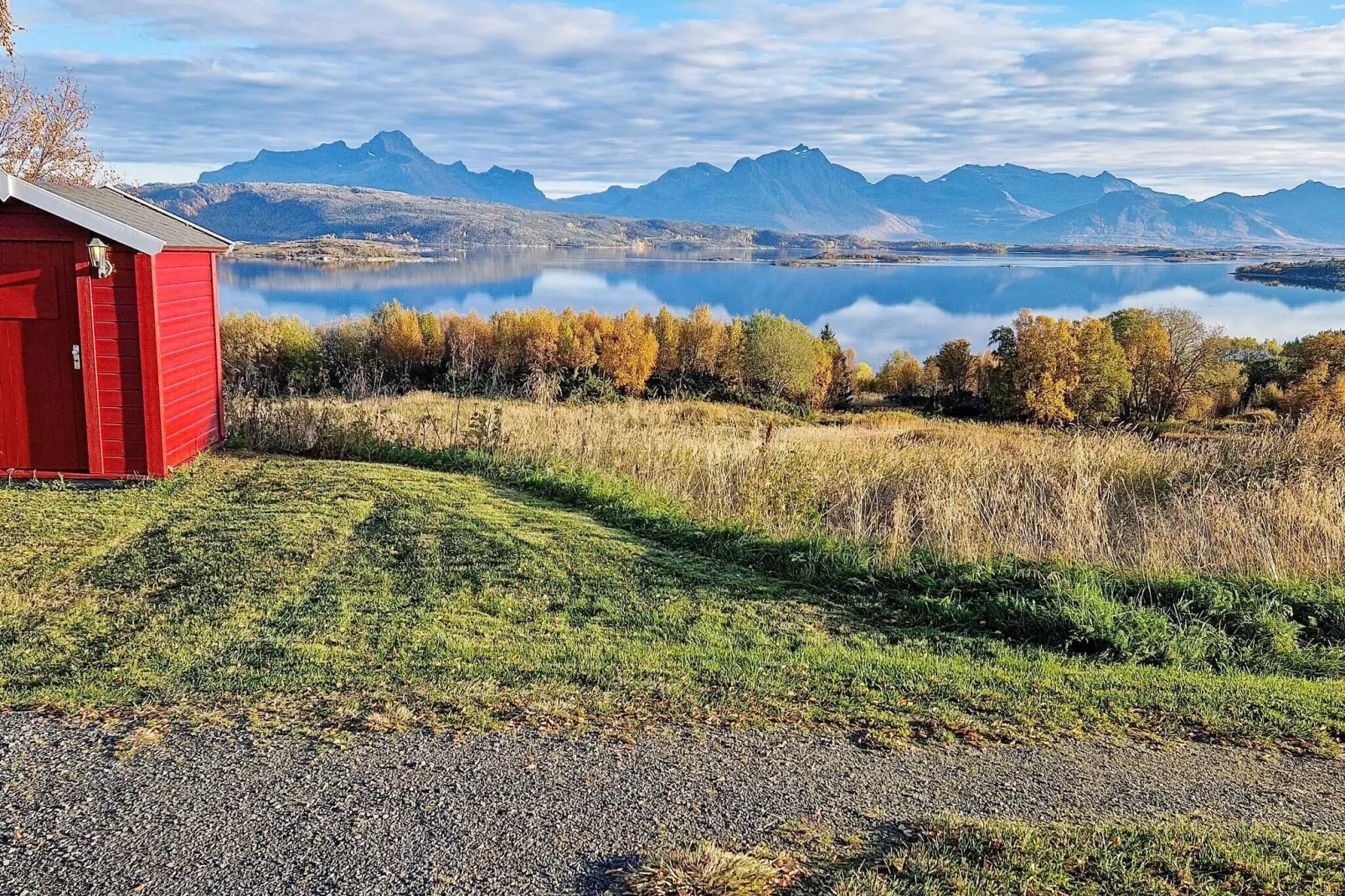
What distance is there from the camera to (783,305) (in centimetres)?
10831

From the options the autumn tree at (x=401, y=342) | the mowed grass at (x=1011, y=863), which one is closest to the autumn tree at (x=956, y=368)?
the autumn tree at (x=401, y=342)

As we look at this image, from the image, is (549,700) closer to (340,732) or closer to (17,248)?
(340,732)

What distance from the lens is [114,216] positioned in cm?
855

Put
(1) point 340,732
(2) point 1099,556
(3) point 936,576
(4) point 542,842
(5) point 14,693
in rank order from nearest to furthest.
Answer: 1. (4) point 542,842
2. (1) point 340,732
3. (5) point 14,693
4. (3) point 936,576
5. (2) point 1099,556

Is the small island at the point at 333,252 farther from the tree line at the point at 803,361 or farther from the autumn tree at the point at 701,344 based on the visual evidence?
the autumn tree at the point at 701,344

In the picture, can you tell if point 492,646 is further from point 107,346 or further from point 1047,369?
point 1047,369

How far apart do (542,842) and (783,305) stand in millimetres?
107493

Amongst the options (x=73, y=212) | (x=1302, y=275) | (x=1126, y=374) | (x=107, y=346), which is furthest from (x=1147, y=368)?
(x=1302, y=275)

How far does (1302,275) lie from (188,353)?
16577 cm

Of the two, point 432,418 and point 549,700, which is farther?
point 432,418

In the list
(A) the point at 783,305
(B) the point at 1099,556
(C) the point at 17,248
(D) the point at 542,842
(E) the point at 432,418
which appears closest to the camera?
(D) the point at 542,842

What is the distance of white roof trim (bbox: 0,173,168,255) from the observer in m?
7.87

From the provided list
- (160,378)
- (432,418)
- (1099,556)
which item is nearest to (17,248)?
(160,378)

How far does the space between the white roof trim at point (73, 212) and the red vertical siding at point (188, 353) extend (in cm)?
39
